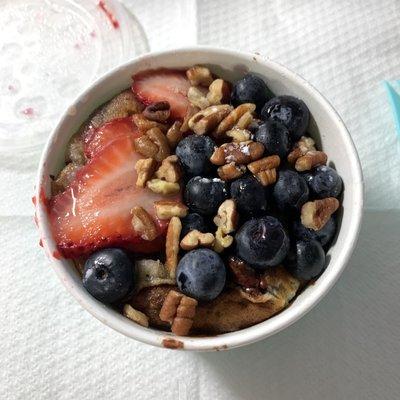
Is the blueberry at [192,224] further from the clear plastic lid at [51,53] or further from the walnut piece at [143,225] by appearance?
the clear plastic lid at [51,53]

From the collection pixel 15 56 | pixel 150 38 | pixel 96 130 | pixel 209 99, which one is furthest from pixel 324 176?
pixel 15 56

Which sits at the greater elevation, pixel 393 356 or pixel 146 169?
pixel 146 169

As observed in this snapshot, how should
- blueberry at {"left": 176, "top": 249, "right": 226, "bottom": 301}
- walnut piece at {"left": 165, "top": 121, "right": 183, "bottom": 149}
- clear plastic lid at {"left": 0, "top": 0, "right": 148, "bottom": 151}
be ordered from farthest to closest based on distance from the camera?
clear plastic lid at {"left": 0, "top": 0, "right": 148, "bottom": 151} → walnut piece at {"left": 165, "top": 121, "right": 183, "bottom": 149} → blueberry at {"left": 176, "top": 249, "right": 226, "bottom": 301}

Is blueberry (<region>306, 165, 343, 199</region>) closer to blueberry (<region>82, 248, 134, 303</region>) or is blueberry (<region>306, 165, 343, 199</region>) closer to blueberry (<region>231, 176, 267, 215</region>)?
blueberry (<region>231, 176, 267, 215</region>)

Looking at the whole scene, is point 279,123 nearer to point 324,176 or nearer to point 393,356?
point 324,176

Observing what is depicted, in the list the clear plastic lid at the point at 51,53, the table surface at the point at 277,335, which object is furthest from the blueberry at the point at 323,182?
the clear plastic lid at the point at 51,53

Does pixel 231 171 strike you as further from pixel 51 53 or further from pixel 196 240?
pixel 51 53

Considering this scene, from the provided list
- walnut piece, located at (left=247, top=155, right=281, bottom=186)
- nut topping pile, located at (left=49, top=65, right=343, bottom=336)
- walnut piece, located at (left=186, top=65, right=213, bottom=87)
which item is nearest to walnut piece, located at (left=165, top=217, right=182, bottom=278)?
nut topping pile, located at (left=49, top=65, right=343, bottom=336)
